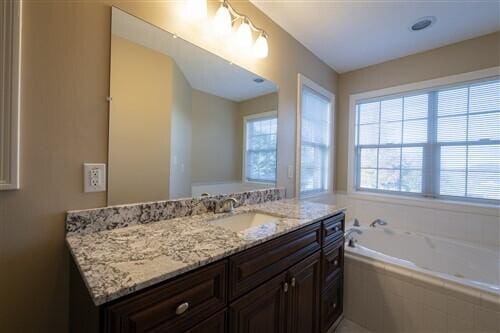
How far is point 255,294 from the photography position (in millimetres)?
998

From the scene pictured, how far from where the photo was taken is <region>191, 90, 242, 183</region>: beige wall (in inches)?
59.3

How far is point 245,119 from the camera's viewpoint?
1820 mm

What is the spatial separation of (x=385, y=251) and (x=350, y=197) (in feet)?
2.37

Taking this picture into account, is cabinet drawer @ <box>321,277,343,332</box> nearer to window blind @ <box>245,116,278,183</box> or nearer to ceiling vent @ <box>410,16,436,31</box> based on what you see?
window blind @ <box>245,116,278,183</box>

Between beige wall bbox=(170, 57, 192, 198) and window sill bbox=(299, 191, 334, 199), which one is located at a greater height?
beige wall bbox=(170, 57, 192, 198)

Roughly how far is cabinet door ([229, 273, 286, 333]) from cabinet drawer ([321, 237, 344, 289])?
1.53ft

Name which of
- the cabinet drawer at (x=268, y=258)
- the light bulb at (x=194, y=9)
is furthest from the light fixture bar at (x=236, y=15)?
the cabinet drawer at (x=268, y=258)

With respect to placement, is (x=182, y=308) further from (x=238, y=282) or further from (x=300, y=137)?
(x=300, y=137)

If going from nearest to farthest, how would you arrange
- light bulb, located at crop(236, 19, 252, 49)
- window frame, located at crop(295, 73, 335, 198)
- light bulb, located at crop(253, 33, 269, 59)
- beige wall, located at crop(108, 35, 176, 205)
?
beige wall, located at crop(108, 35, 176, 205), light bulb, located at crop(236, 19, 252, 49), light bulb, located at crop(253, 33, 269, 59), window frame, located at crop(295, 73, 335, 198)

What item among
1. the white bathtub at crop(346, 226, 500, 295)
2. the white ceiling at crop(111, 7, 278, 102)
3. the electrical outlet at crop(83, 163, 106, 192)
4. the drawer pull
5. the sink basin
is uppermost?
the white ceiling at crop(111, 7, 278, 102)

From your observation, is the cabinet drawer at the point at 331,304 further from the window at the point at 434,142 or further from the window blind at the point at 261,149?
the window at the point at 434,142

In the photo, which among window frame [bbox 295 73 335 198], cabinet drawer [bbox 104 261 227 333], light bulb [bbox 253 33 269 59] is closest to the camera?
cabinet drawer [bbox 104 261 227 333]

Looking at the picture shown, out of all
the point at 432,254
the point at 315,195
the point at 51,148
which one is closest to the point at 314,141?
the point at 315,195

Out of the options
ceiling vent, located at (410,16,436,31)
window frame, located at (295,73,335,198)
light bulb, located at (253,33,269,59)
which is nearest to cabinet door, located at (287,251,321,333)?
window frame, located at (295,73,335,198)
